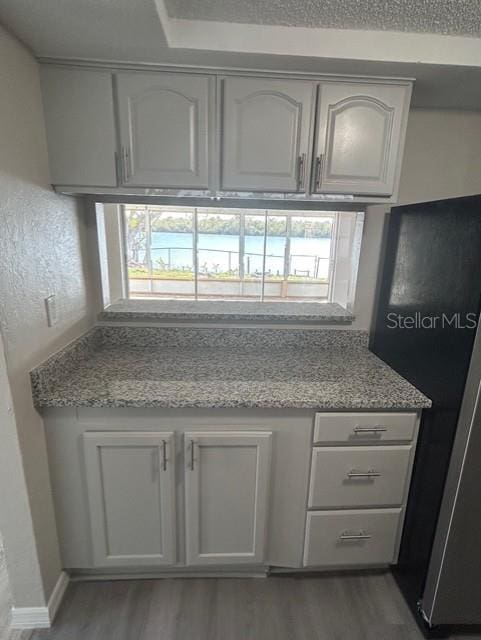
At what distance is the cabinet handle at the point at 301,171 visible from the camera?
1.40 m

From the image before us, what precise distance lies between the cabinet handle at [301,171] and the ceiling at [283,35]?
31 cm

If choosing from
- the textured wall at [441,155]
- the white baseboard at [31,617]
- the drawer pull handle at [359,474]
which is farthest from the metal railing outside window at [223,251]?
the white baseboard at [31,617]

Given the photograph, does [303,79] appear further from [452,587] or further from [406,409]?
[452,587]

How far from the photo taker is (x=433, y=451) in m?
1.31

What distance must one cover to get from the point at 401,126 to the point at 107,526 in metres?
2.04

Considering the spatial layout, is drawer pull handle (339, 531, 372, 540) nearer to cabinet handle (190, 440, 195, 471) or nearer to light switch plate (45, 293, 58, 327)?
cabinet handle (190, 440, 195, 471)

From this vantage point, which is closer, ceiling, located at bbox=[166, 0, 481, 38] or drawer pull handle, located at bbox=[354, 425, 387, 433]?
ceiling, located at bbox=[166, 0, 481, 38]

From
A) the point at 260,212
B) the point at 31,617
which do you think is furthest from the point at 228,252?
the point at 31,617

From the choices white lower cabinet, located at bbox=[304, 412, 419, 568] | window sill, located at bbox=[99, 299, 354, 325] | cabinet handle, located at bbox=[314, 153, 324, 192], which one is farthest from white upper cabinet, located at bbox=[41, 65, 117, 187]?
white lower cabinet, located at bbox=[304, 412, 419, 568]

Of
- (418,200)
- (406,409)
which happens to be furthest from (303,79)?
(406,409)

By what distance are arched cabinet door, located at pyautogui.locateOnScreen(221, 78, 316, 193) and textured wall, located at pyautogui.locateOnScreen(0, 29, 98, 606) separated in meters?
0.70

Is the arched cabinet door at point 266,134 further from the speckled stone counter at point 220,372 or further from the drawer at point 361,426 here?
the drawer at point 361,426

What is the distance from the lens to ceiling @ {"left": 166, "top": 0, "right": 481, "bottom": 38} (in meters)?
1.07

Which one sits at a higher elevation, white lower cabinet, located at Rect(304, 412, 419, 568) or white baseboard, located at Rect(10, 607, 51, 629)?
white lower cabinet, located at Rect(304, 412, 419, 568)
